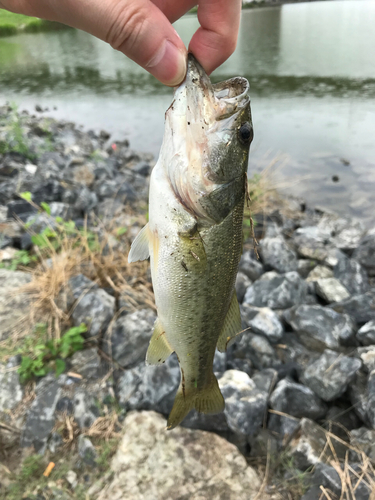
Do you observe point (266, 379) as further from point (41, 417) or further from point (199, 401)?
point (41, 417)

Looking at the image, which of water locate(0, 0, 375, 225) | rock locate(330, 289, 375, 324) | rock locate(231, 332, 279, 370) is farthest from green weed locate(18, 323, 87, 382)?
water locate(0, 0, 375, 225)

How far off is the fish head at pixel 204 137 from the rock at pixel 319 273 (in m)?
4.11

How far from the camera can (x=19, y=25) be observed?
3659 centimetres

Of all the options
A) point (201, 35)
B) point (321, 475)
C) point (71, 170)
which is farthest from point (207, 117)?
point (71, 170)

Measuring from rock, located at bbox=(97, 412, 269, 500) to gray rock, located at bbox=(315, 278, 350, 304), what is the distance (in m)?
2.72

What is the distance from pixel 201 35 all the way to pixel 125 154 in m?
9.85

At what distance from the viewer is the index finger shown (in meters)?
2.11

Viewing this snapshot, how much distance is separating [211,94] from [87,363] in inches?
115

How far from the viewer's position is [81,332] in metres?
3.78

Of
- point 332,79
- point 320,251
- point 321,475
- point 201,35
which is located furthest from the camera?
point 332,79

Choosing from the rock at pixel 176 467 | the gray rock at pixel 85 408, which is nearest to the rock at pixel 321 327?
the rock at pixel 176 467

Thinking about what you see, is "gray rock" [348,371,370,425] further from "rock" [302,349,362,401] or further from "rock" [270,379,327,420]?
"rock" [270,379,327,420]

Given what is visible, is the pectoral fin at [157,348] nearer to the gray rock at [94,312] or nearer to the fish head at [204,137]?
the fish head at [204,137]

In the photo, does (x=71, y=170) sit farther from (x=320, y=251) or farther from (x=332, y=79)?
(x=332, y=79)
